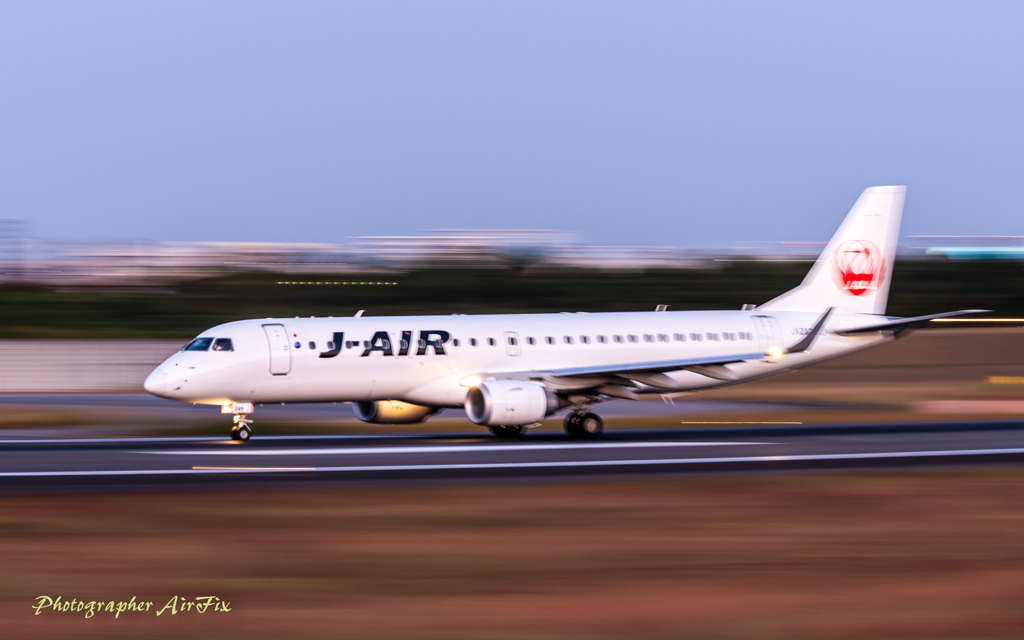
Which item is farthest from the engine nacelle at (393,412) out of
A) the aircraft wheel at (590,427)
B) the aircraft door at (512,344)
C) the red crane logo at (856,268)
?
the red crane logo at (856,268)

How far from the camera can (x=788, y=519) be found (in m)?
16.6

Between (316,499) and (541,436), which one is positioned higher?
(316,499)

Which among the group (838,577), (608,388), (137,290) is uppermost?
(838,577)

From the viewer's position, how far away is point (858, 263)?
37375 mm

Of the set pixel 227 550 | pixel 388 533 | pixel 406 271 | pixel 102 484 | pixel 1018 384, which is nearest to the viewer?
pixel 227 550

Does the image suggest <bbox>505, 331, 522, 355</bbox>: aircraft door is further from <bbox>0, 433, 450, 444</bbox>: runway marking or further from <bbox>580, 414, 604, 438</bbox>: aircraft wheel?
<bbox>0, 433, 450, 444</bbox>: runway marking

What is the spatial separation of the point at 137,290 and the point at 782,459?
184ft

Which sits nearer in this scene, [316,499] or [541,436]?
[316,499]

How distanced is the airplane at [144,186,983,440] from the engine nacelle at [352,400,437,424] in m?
0.03

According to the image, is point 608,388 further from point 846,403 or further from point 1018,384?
point 1018,384

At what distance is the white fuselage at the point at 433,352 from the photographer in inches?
1134

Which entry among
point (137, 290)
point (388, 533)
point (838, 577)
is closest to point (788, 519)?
point (838, 577)

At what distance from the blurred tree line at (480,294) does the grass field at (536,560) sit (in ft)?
172

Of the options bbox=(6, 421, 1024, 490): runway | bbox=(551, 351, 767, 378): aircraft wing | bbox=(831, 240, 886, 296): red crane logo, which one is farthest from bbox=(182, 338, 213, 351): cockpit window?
bbox=(831, 240, 886, 296): red crane logo
